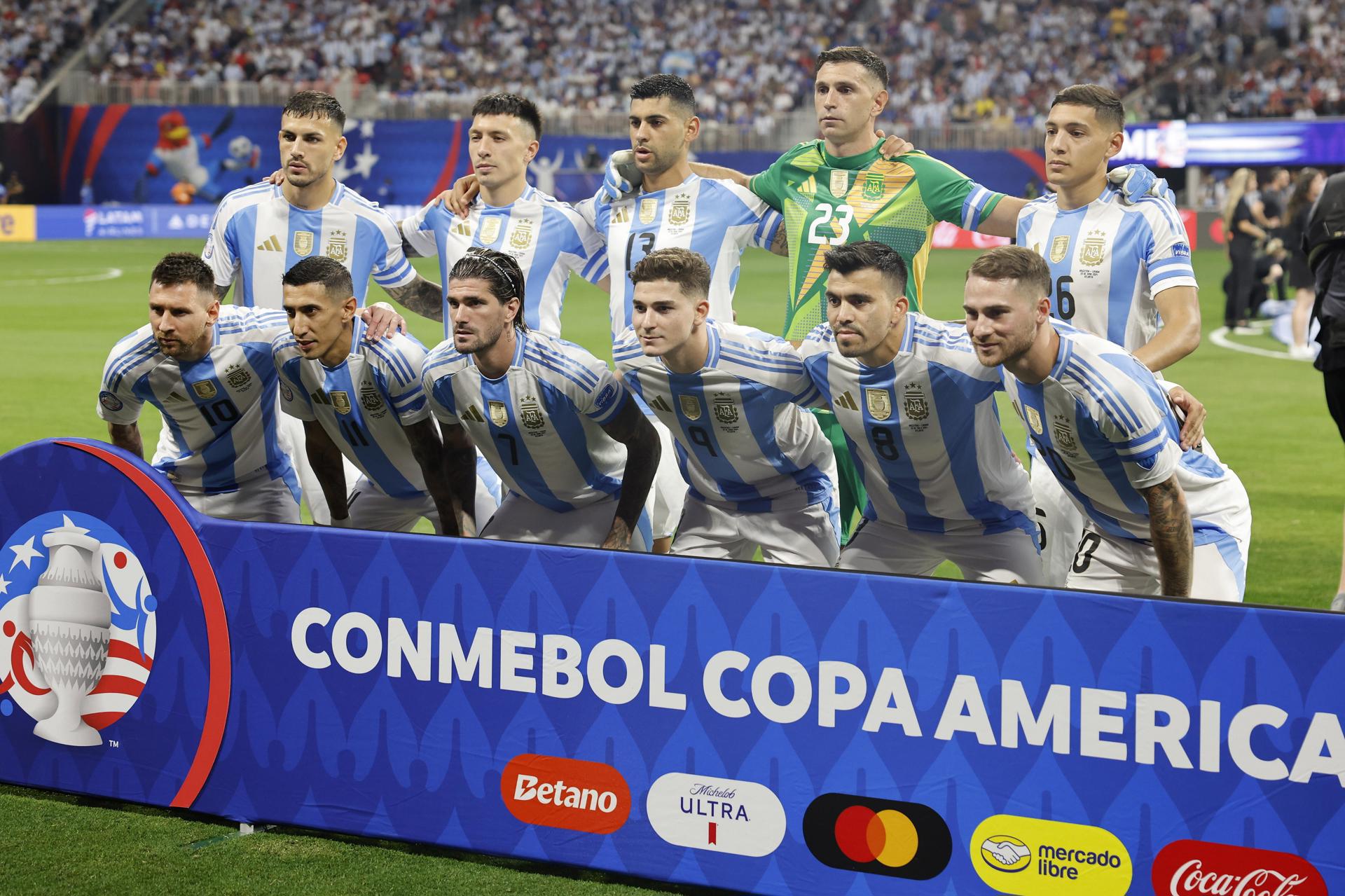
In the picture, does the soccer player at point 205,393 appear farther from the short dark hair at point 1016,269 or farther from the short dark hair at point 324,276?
the short dark hair at point 1016,269

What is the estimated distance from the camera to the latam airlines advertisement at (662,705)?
3.45m

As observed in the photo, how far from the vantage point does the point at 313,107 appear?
6.41 metres

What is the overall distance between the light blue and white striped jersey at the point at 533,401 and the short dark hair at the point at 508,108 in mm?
1639

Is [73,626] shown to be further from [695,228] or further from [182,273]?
[695,228]

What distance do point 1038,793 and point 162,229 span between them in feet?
107

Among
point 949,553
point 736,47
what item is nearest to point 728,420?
point 949,553

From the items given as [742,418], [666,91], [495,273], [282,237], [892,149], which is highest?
[666,91]

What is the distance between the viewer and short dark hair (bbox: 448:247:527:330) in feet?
16.3

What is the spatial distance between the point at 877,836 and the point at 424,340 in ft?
44.4

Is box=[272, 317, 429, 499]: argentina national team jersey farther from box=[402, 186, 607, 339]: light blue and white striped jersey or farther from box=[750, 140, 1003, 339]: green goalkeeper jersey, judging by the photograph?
box=[750, 140, 1003, 339]: green goalkeeper jersey

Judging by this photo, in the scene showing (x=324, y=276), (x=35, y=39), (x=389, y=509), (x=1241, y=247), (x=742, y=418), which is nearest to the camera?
(x=742, y=418)

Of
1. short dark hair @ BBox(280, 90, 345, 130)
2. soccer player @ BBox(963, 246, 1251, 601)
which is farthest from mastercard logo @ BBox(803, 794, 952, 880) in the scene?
short dark hair @ BBox(280, 90, 345, 130)

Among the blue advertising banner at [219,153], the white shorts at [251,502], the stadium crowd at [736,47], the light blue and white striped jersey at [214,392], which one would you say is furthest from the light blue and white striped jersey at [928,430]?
the stadium crowd at [736,47]

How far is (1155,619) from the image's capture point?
346 cm
